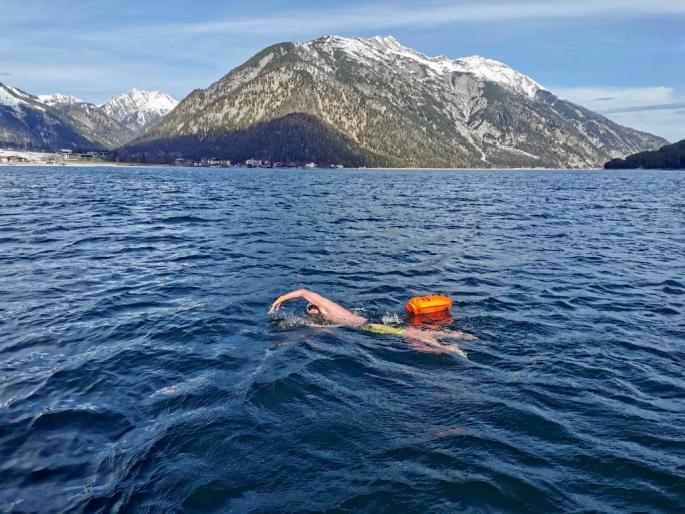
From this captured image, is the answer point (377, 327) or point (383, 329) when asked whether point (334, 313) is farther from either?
point (383, 329)

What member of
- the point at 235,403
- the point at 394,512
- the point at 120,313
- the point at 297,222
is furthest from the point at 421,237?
the point at 394,512

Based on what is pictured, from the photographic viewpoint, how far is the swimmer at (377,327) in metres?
15.4

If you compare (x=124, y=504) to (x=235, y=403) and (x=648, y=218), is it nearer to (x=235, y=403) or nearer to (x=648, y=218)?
(x=235, y=403)

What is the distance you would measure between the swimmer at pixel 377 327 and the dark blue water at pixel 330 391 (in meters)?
0.54

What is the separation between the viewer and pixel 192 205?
6500cm

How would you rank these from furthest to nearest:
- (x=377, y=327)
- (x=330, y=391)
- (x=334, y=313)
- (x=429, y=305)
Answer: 1. (x=429, y=305)
2. (x=334, y=313)
3. (x=377, y=327)
4. (x=330, y=391)

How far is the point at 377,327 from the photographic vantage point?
1723cm

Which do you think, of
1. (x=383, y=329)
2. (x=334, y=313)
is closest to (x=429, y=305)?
(x=383, y=329)

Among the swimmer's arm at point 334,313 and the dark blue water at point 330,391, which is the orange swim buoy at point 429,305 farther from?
the swimmer's arm at point 334,313

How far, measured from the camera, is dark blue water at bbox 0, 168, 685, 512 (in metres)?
8.40

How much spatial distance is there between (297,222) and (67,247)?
2065 centimetres

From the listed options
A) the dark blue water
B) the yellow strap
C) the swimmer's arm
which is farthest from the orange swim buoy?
the swimmer's arm

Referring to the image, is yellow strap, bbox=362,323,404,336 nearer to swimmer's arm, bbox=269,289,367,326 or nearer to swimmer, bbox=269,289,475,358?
swimmer, bbox=269,289,475,358

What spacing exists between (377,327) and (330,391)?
17.2ft
